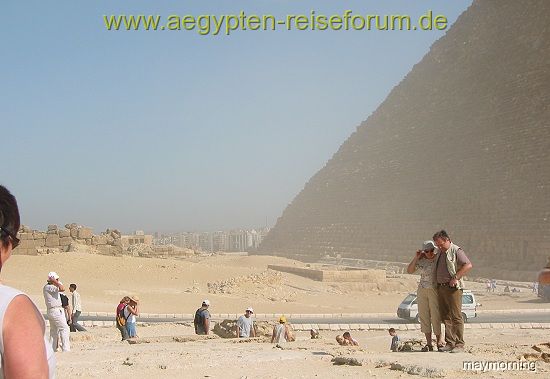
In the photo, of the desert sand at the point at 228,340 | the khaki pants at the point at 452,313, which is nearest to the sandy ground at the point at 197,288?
the desert sand at the point at 228,340

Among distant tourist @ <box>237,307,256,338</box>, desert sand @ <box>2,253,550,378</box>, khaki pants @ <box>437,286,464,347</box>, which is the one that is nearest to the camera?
desert sand @ <box>2,253,550,378</box>

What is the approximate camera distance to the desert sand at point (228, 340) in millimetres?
4770

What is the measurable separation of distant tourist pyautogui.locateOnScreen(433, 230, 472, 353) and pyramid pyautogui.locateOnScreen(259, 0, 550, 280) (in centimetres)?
2606

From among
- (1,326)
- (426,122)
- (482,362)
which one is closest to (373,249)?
(426,122)

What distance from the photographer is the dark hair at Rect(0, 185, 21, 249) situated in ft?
5.65

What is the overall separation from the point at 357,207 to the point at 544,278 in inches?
2309

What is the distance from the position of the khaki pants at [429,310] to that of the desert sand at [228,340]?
33 centimetres

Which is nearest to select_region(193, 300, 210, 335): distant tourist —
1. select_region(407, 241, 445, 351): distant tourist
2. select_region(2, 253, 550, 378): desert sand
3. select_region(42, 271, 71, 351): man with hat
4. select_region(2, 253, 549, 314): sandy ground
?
select_region(2, 253, 550, 378): desert sand

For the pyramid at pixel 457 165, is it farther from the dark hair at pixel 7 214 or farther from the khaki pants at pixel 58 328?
the dark hair at pixel 7 214

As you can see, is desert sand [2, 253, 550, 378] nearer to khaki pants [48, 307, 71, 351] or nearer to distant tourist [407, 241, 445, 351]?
khaki pants [48, 307, 71, 351]

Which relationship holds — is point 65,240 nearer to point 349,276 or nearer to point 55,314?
point 349,276

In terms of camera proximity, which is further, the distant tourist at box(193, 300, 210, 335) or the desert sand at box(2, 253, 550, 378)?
the distant tourist at box(193, 300, 210, 335)

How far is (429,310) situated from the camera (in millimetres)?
5832

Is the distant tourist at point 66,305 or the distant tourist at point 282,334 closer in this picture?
the distant tourist at point 282,334
